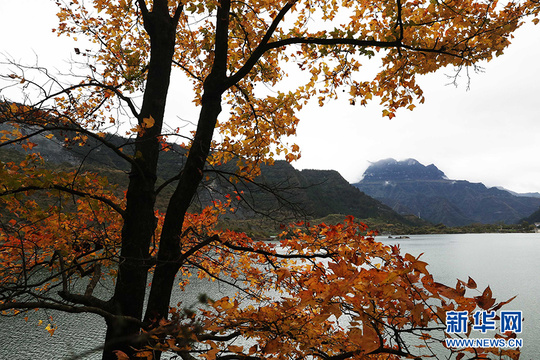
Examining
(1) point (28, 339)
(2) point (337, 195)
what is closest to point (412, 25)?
(1) point (28, 339)

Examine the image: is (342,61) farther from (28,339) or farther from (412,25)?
(28,339)

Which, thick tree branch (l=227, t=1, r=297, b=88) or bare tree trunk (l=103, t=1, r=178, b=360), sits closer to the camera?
thick tree branch (l=227, t=1, r=297, b=88)

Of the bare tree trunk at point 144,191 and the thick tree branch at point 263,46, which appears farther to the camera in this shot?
the bare tree trunk at point 144,191

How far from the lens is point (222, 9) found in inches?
145

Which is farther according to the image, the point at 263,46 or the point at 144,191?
the point at 144,191

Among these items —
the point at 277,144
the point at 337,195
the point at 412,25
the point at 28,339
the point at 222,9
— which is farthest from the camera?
the point at 337,195

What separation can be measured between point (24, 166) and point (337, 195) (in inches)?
7942

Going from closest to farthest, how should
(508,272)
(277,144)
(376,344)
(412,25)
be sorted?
(376,344), (412,25), (277,144), (508,272)

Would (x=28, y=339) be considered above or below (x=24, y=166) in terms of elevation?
below

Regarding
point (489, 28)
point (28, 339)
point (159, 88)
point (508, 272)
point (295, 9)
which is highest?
point (295, 9)

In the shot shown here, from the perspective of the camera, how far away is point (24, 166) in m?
3.46

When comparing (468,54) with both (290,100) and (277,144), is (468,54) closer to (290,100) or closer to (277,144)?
(290,100)

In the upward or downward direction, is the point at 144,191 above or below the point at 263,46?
below

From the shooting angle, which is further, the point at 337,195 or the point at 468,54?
the point at 337,195
